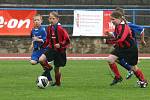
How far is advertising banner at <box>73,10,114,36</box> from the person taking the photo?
1299 inches

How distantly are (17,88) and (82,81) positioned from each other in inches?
104

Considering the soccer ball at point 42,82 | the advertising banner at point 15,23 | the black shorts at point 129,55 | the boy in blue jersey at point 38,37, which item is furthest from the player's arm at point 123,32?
the advertising banner at point 15,23

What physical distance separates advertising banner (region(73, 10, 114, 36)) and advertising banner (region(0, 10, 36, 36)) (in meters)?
2.39

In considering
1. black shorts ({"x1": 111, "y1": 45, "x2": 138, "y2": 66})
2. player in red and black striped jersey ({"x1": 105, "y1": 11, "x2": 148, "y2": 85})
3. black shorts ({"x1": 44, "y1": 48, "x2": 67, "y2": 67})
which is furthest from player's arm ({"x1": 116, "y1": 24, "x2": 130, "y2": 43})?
black shorts ({"x1": 44, "y1": 48, "x2": 67, "y2": 67})

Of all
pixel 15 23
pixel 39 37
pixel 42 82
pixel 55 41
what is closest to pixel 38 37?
pixel 39 37

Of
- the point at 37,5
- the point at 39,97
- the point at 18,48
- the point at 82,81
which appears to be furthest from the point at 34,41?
the point at 37,5

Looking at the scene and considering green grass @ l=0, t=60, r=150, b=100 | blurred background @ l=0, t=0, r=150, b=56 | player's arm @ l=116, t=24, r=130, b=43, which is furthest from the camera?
blurred background @ l=0, t=0, r=150, b=56

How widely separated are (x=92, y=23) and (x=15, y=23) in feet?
12.4

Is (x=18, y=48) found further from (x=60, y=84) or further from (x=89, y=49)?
(x=60, y=84)

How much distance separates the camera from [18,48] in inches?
1282

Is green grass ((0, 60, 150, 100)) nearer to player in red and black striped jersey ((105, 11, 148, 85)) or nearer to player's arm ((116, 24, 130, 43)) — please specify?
player in red and black striped jersey ((105, 11, 148, 85))

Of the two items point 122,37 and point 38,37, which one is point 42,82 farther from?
point 38,37

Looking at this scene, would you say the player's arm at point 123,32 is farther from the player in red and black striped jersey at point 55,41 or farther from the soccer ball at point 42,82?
the soccer ball at point 42,82

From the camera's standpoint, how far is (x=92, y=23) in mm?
33062
